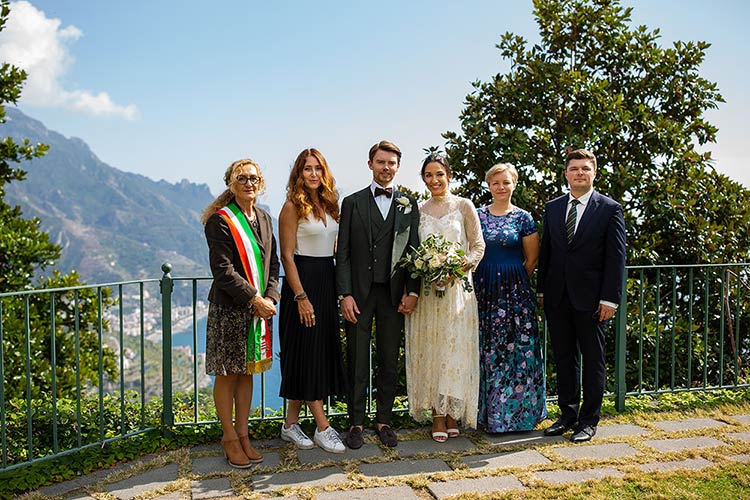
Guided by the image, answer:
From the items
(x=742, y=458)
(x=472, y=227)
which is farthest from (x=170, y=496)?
(x=742, y=458)

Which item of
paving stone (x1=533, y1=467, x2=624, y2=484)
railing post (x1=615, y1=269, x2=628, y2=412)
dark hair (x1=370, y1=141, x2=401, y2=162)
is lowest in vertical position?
paving stone (x1=533, y1=467, x2=624, y2=484)

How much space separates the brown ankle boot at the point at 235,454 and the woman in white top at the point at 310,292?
0.40 m

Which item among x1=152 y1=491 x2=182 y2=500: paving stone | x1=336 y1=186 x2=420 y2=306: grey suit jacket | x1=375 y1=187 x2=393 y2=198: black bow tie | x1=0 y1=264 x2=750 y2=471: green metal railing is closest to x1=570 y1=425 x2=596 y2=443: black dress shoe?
x1=0 y1=264 x2=750 y2=471: green metal railing

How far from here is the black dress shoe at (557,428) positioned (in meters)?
4.03

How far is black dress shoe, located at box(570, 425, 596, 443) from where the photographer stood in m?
3.91

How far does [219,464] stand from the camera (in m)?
3.56

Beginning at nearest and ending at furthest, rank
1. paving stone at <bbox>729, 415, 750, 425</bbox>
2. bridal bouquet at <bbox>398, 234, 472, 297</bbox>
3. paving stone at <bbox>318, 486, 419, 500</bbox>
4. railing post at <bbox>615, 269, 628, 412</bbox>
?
paving stone at <bbox>318, 486, 419, 500</bbox>
bridal bouquet at <bbox>398, 234, 472, 297</bbox>
paving stone at <bbox>729, 415, 750, 425</bbox>
railing post at <bbox>615, 269, 628, 412</bbox>

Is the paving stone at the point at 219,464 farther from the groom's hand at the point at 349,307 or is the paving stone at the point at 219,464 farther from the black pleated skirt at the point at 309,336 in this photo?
the groom's hand at the point at 349,307

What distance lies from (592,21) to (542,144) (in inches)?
55.3

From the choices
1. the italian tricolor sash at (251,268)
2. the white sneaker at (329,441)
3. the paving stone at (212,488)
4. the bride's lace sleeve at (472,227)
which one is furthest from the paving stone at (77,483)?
the bride's lace sleeve at (472,227)

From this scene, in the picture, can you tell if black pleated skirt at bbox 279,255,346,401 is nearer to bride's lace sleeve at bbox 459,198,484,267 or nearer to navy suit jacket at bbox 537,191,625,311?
bride's lace sleeve at bbox 459,198,484,267

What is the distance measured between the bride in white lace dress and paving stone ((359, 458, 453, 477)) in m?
0.37

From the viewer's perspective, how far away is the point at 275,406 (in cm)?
525

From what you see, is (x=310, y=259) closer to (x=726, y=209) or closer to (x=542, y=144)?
(x=542, y=144)
